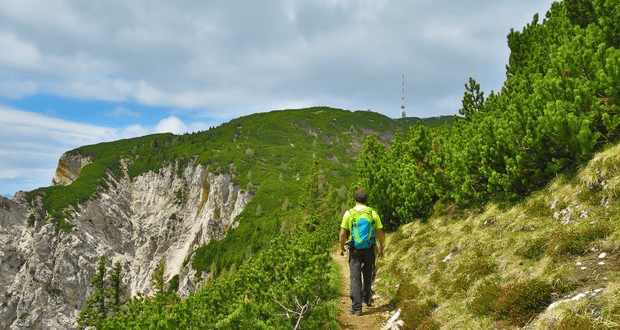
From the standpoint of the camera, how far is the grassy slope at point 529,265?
5.99 meters

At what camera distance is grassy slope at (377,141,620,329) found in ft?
19.6

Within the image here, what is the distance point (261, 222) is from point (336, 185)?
109ft

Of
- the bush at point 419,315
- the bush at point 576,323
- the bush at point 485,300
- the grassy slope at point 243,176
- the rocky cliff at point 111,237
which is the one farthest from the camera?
the rocky cliff at point 111,237

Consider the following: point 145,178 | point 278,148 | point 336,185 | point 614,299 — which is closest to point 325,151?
point 278,148

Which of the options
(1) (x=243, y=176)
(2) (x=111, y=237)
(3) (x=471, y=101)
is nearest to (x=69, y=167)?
(2) (x=111, y=237)

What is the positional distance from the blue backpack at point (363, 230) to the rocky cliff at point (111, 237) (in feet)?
349

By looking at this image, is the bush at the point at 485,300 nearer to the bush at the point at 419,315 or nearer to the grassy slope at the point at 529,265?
the grassy slope at the point at 529,265

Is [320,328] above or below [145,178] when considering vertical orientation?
below

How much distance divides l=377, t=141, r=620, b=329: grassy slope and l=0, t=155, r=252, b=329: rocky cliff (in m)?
105

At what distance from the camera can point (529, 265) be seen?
749cm

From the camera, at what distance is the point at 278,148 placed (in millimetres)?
187750

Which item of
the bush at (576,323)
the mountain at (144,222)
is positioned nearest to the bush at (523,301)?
the bush at (576,323)

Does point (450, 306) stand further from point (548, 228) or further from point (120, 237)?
point (120, 237)

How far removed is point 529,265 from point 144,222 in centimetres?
15200
